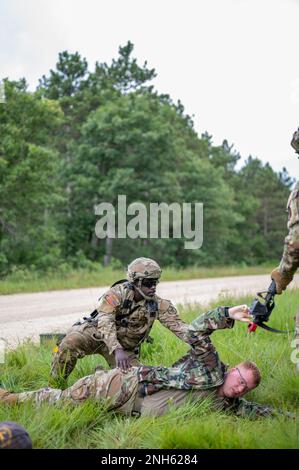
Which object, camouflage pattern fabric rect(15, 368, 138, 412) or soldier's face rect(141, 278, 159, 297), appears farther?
soldier's face rect(141, 278, 159, 297)

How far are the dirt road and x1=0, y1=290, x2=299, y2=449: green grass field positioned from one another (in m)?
1.28

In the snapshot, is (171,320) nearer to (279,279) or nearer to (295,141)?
(279,279)

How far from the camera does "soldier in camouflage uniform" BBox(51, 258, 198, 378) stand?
16.9 ft

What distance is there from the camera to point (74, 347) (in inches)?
211

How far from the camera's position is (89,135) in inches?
925

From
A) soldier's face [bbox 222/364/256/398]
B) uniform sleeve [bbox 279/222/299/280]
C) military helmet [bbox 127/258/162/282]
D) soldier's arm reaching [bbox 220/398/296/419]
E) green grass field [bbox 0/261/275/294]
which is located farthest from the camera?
green grass field [bbox 0/261/275/294]

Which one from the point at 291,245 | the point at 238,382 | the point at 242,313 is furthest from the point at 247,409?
the point at 291,245

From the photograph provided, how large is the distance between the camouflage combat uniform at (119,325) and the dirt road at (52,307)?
1.54 meters

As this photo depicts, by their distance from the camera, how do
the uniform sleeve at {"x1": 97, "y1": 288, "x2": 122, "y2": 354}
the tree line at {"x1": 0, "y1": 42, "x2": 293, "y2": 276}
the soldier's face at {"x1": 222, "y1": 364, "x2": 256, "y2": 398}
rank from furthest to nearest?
the tree line at {"x1": 0, "y1": 42, "x2": 293, "y2": 276} → the uniform sleeve at {"x1": 97, "y1": 288, "x2": 122, "y2": 354} → the soldier's face at {"x1": 222, "y1": 364, "x2": 256, "y2": 398}

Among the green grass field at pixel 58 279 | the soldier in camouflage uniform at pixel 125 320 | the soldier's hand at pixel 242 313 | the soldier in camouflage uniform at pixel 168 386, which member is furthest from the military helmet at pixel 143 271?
the green grass field at pixel 58 279

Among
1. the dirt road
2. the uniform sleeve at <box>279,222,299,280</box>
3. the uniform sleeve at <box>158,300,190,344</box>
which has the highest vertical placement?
the uniform sleeve at <box>279,222,299,280</box>

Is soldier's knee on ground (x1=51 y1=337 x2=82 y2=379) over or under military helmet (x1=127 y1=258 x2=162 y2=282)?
under

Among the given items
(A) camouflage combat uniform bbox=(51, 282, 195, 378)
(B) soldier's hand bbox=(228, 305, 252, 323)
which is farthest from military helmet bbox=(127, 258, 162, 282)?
(B) soldier's hand bbox=(228, 305, 252, 323)

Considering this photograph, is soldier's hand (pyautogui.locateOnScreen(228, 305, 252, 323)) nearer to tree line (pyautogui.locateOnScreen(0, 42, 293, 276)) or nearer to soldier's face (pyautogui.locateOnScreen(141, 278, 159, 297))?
soldier's face (pyautogui.locateOnScreen(141, 278, 159, 297))
